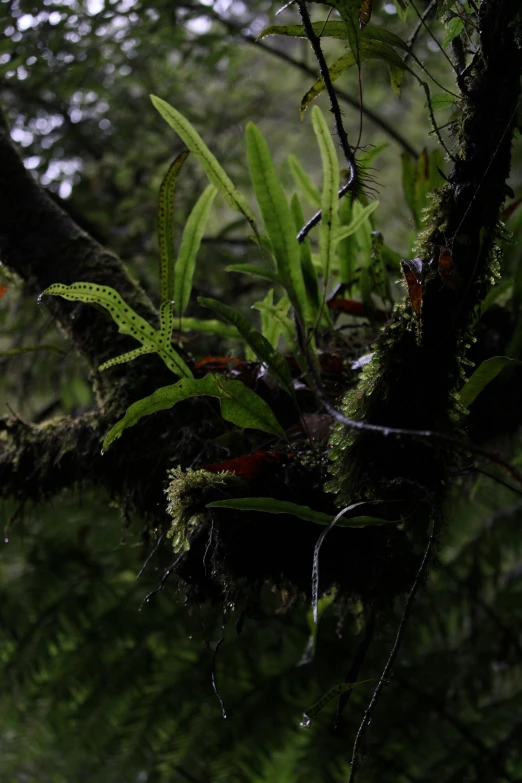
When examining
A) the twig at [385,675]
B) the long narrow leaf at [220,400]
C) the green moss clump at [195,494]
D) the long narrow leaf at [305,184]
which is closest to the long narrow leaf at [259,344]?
the long narrow leaf at [220,400]

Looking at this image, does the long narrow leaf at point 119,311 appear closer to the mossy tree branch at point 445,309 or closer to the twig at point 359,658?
the mossy tree branch at point 445,309

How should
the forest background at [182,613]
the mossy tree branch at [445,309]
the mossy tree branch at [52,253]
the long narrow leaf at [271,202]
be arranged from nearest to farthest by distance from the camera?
1. the mossy tree branch at [445,309]
2. the long narrow leaf at [271,202]
3. the mossy tree branch at [52,253]
4. the forest background at [182,613]

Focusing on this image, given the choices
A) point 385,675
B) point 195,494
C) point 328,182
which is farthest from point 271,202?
point 385,675

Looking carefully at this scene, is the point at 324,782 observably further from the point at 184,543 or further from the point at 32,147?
the point at 32,147

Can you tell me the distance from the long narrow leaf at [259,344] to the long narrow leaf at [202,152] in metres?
0.20

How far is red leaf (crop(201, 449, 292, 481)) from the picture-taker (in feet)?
2.48

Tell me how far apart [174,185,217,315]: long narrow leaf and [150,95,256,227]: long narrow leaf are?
134mm

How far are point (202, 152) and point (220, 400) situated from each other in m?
0.40

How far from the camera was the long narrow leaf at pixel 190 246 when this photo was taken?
3.47ft

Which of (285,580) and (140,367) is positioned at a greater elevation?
(140,367)

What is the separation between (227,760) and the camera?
168 centimetres

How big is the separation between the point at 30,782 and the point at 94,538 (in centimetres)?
101

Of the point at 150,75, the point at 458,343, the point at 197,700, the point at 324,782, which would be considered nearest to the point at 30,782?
the point at 197,700

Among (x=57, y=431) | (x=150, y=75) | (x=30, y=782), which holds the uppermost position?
(x=150, y=75)
